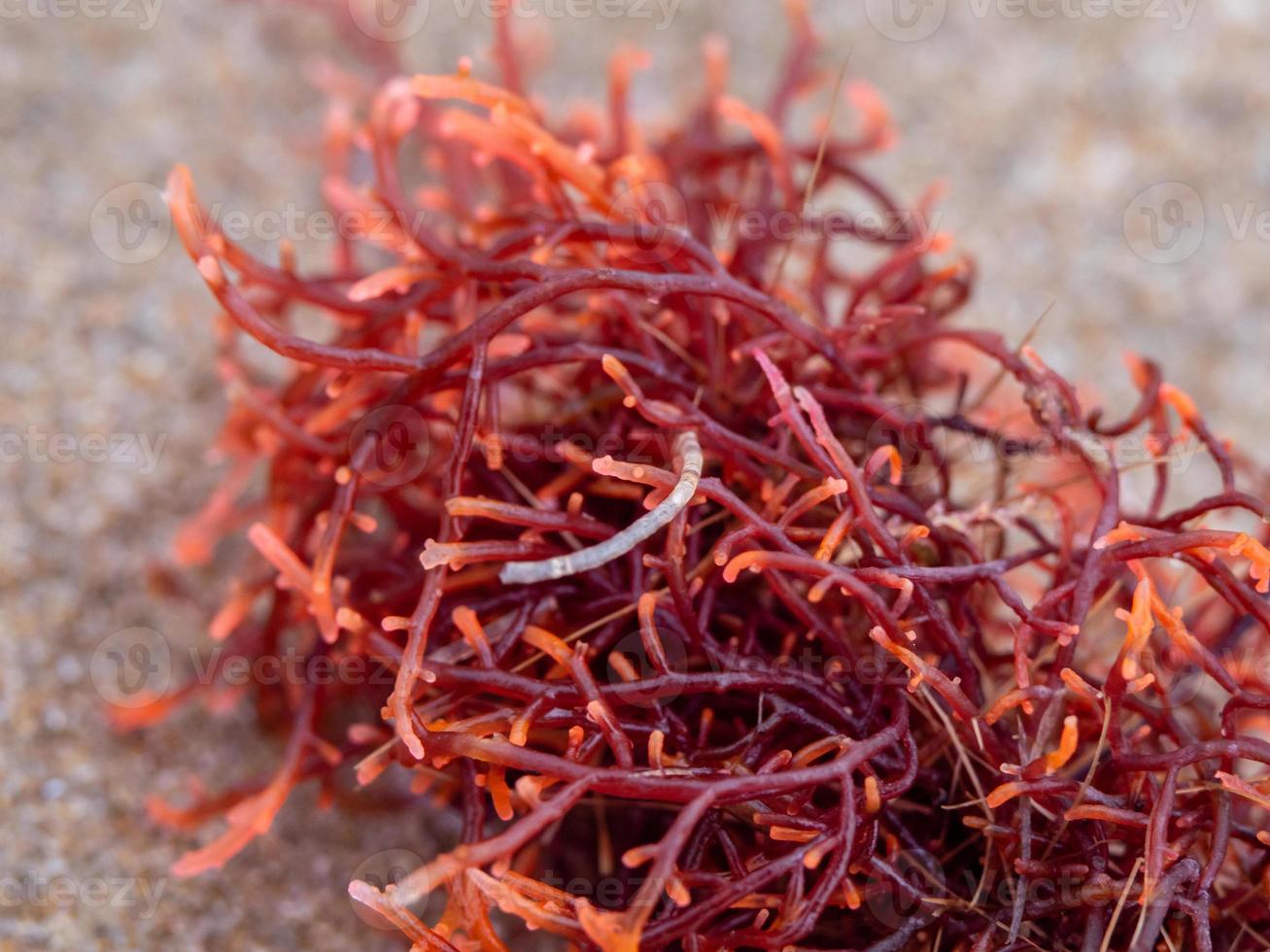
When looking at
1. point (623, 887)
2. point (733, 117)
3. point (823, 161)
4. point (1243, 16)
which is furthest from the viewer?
point (1243, 16)

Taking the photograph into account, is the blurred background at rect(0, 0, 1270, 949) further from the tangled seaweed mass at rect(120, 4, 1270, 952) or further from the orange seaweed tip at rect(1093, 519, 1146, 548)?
the orange seaweed tip at rect(1093, 519, 1146, 548)

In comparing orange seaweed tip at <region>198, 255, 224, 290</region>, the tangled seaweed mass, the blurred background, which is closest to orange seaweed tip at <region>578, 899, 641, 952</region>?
the tangled seaweed mass

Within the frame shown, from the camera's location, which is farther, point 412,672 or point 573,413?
point 573,413

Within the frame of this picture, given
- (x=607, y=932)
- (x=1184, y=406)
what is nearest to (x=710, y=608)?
(x=607, y=932)

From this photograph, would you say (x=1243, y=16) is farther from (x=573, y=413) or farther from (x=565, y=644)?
(x=565, y=644)

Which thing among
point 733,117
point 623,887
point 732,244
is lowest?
point 623,887

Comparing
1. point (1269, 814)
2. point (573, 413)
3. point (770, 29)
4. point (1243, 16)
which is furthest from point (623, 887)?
point (1243, 16)

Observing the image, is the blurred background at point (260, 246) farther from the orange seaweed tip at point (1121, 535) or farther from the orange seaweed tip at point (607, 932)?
the orange seaweed tip at point (1121, 535)
